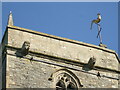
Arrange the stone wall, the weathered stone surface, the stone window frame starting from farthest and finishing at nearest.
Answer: the stone window frame, the weathered stone surface, the stone wall

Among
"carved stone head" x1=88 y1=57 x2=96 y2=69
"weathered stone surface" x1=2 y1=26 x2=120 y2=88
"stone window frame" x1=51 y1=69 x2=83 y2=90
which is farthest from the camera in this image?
"carved stone head" x1=88 y1=57 x2=96 y2=69

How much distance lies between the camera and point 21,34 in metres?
19.2

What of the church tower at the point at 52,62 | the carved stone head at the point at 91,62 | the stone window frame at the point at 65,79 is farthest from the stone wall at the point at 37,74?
the carved stone head at the point at 91,62

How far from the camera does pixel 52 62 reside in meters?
18.9

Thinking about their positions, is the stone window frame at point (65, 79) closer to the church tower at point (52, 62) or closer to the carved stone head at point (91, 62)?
the church tower at point (52, 62)

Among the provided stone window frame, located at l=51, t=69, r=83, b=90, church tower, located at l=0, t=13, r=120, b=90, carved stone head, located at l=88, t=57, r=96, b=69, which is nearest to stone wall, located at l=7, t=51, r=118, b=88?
church tower, located at l=0, t=13, r=120, b=90

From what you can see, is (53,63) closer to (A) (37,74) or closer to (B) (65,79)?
(B) (65,79)

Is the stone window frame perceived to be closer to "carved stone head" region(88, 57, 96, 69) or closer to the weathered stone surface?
the weathered stone surface

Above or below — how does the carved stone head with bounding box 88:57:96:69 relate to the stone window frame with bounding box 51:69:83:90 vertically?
above

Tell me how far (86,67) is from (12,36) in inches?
132

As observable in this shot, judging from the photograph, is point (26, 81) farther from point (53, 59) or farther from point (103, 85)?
point (103, 85)

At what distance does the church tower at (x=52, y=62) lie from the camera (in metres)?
18.0

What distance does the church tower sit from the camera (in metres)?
18.0

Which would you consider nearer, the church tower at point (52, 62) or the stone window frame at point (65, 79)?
the church tower at point (52, 62)
